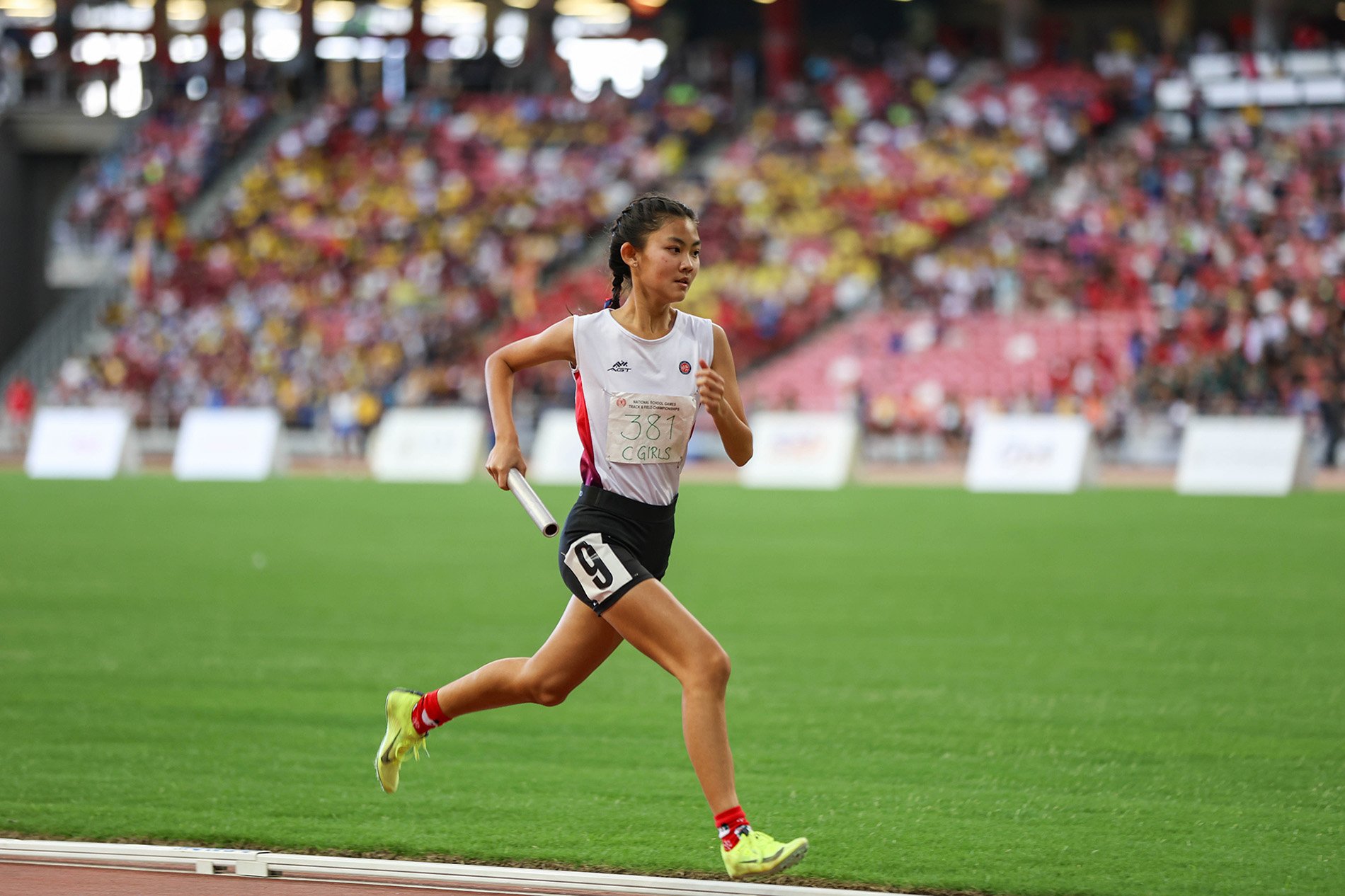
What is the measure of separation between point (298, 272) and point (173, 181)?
21.8 ft

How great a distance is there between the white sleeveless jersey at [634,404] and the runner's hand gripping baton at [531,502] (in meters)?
0.19

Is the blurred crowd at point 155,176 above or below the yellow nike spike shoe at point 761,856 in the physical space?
above

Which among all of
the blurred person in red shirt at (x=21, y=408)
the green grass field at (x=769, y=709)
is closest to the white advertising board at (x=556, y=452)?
the green grass field at (x=769, y=709)

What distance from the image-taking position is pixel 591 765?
6.82 m

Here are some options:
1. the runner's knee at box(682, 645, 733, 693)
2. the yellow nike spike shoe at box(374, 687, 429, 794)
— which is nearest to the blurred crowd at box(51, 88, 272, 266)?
the yellow nike spike shoe at box(374, 687, 429, 794)

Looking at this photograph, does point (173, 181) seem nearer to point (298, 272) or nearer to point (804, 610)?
point (298, 272)

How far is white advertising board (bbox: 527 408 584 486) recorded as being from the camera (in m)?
26.8

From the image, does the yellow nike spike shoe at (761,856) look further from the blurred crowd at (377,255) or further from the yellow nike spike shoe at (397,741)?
the blurred crowd at (377,255)

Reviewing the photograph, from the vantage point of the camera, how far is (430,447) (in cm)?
2923

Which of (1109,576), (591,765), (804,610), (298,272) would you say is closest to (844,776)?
(591,765)

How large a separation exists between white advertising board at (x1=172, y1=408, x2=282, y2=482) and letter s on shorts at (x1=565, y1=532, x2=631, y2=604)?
81.5ft

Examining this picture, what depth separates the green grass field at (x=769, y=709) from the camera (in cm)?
560

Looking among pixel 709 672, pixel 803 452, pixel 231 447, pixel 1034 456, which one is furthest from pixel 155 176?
pixel 709 672

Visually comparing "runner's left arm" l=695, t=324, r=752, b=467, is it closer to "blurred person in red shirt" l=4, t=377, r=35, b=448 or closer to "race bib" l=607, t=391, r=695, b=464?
"race bib" l=607, t=391, r=695, b=464
